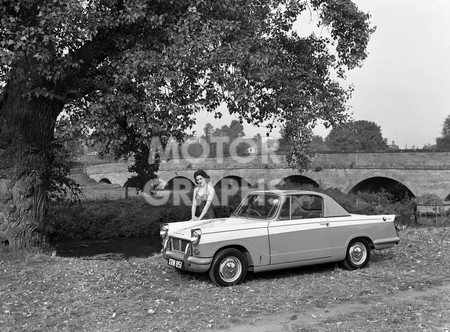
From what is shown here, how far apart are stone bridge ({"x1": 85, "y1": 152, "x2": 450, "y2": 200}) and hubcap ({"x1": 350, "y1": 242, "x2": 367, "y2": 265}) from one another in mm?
21975

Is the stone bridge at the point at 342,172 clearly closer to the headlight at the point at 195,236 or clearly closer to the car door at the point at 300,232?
the car door at the point at 300,232

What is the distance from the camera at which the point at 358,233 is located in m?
8.48

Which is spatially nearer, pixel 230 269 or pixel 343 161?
pixel 230 269

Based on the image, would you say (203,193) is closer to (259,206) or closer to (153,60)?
(259,206)

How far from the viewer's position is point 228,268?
Result: 7344mm

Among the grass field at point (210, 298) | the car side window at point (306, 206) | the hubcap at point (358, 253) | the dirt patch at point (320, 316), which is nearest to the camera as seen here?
the dirt patch at point (320, 316)

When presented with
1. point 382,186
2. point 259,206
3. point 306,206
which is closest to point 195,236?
point 259,206

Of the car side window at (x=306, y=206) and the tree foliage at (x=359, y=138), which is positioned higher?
the tree foliage at (x=359, y=138)

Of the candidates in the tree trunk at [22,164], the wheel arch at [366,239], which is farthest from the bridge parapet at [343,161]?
the tree trunk at [22,164]

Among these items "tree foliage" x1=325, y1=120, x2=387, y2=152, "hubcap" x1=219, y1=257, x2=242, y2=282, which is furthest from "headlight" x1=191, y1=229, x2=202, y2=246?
"tree foliage" x1=325, y1=120, x2=387, y2=152

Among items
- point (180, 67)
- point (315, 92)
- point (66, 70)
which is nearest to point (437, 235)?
point (315, 92)

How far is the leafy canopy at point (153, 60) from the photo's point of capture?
791 cm

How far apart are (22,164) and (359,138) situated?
263 feet

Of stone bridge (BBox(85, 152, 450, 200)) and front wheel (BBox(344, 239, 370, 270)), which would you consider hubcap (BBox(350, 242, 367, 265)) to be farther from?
stone bridge (BBox(85, 152, 450, 200))
